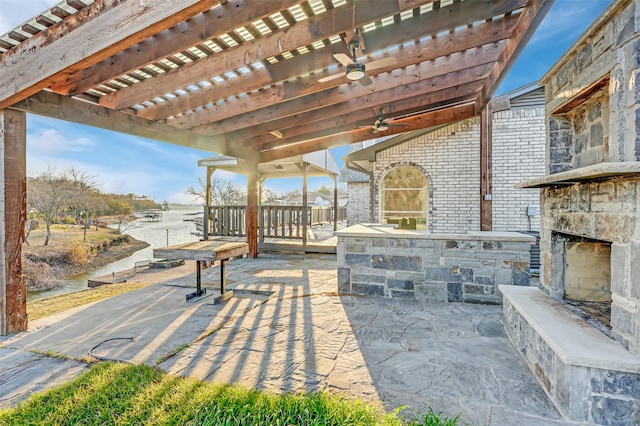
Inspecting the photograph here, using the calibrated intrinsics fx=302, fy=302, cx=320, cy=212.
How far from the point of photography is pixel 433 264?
4156 millimetres

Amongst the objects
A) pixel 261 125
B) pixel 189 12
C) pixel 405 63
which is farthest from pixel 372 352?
pixel 261 125

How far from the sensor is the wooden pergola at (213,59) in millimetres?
2621

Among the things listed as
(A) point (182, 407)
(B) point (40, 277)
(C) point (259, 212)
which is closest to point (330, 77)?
(A) point (182, 407)

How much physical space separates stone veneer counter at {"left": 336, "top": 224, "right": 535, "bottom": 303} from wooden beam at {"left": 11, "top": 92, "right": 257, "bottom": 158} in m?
3.30

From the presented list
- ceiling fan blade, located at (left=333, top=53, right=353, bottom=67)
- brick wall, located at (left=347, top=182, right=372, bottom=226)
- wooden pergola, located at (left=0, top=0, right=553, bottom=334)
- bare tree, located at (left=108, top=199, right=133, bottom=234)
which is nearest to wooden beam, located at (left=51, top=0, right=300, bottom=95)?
wooden pergola, located at (left=0, top=0, right=553, bottom=334)

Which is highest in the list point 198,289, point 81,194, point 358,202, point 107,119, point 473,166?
point 107,119

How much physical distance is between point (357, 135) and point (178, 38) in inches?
197

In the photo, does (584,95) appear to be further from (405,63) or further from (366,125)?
(366,125)

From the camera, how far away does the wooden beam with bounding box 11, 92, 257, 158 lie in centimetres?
328

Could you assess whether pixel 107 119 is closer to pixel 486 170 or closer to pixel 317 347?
pixel 317 347

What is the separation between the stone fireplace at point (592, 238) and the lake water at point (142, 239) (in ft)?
29.0

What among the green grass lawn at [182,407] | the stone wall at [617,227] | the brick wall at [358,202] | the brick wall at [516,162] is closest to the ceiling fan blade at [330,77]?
the stone wall at [617,227]

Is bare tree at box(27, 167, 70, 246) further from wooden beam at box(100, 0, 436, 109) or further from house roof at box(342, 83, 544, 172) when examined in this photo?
house roof at box(342, 83, 544, 172)

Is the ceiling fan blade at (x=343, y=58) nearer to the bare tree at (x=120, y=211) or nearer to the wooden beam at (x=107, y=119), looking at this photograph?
the wooden beam at (x=107, y=119)
